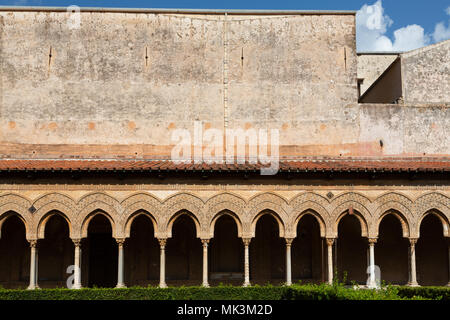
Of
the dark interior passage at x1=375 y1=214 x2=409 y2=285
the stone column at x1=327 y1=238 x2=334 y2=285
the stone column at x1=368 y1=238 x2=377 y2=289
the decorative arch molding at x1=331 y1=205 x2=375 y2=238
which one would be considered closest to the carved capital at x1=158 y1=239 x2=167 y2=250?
the stone column at x1=327 y1=238 x2=334 y2=285

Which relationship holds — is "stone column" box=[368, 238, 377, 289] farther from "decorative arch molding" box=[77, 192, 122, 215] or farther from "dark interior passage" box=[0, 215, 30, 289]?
"dark interior passage" box=[0, 215, 30, 289]

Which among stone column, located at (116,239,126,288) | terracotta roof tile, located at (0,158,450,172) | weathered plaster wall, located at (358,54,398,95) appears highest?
weathered plaster wall, located at (358,54,398,95)

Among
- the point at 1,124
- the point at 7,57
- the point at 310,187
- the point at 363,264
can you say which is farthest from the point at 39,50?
the point at 363,264

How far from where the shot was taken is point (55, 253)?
21516 millimetres

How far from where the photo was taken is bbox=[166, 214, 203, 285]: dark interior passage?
21641 mm

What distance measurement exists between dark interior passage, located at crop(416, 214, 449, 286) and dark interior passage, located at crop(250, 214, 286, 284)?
195 inches

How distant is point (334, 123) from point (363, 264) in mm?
5344

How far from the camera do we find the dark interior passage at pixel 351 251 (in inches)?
853

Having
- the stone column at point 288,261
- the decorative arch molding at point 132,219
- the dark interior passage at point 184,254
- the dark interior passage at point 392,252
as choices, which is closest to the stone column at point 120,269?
the decorative arch molding at point 132,219

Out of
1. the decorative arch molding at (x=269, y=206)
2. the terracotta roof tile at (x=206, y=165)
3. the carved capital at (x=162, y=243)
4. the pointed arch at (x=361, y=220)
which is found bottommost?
the carved capital at (x=162, y=243)

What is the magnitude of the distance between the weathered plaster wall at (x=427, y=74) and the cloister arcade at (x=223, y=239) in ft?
15.6

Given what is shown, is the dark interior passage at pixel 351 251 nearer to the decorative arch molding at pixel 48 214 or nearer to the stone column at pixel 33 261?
the decorative arch molding at pixel 48 214

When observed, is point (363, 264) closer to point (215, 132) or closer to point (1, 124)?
point (215, 132)

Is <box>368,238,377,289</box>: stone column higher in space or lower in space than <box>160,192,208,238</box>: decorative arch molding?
lower
